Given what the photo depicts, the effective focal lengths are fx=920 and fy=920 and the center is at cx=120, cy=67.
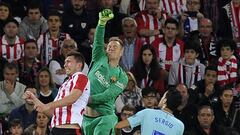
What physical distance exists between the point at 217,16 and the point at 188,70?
2.35m

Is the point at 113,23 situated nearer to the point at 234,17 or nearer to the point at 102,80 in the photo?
the point at 234,17

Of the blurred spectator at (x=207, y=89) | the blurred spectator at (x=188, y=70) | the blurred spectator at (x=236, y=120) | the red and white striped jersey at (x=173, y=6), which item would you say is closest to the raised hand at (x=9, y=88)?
the blurred spectator at (x=188, y=70)

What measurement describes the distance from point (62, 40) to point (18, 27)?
86cm

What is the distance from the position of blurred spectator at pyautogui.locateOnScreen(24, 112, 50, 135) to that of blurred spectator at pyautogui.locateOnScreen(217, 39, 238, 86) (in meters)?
4.03

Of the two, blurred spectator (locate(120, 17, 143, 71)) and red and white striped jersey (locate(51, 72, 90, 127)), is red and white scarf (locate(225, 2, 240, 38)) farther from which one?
red and white striped jersey (locate(51, 72, 90, 127))

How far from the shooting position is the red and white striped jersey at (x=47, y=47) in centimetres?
1683

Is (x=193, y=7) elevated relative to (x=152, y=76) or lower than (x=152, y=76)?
elevated

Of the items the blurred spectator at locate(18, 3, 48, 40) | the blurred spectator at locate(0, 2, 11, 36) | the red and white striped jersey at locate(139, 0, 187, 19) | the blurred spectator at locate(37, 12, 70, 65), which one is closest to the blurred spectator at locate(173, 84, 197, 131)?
the blurred spectator at locate(37, 12, 70, 65)

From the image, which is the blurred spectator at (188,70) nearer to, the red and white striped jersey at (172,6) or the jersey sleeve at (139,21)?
the jersey sleeve at (139,21)

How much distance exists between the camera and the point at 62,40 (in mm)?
16953

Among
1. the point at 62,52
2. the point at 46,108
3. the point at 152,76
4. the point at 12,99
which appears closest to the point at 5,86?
the point at 12,99

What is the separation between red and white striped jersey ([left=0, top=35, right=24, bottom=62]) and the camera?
1652 centimetres

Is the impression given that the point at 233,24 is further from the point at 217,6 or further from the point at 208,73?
the point at 208,73

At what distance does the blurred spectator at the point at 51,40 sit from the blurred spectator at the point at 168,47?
1.74 m
